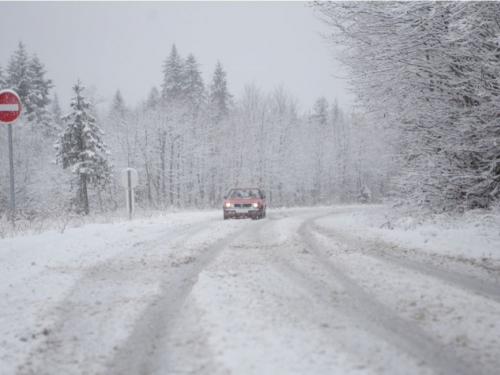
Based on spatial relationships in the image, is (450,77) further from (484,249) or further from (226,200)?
(226,200)

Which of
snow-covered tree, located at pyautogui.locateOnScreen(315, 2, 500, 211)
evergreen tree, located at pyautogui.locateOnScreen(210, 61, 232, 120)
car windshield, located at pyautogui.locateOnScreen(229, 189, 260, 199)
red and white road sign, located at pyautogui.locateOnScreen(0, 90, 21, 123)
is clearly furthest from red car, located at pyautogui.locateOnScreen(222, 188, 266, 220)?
evergreen tree, located at pyautogui.locateOnScreen(210, 61, 232, 120)

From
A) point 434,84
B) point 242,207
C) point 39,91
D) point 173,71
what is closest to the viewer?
point 434,84

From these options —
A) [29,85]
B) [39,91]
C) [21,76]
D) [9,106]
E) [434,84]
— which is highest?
[21,76]

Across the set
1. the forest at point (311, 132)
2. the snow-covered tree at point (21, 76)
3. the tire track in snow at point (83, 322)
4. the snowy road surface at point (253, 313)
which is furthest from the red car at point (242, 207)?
the snow-covered tree at point (21, 76)

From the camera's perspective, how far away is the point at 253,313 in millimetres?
3381

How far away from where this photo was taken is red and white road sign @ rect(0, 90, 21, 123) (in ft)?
34.6

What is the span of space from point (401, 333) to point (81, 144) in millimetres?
25431

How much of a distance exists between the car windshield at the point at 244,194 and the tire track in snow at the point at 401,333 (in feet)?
44.9

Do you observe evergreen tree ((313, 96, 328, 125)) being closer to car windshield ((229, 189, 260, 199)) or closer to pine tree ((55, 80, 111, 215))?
pine tree ((55, 80, 111, 215))

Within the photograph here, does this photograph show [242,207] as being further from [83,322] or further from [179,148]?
[179,148]

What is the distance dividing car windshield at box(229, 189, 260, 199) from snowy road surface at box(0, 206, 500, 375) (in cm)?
1126

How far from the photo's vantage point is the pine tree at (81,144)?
2348cm

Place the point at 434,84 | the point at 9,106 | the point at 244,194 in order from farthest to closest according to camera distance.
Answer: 1. the point at 244,194
2. the point at 9,106
3. the point at 434,84

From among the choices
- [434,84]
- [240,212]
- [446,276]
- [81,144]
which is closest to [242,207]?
[240,212]
